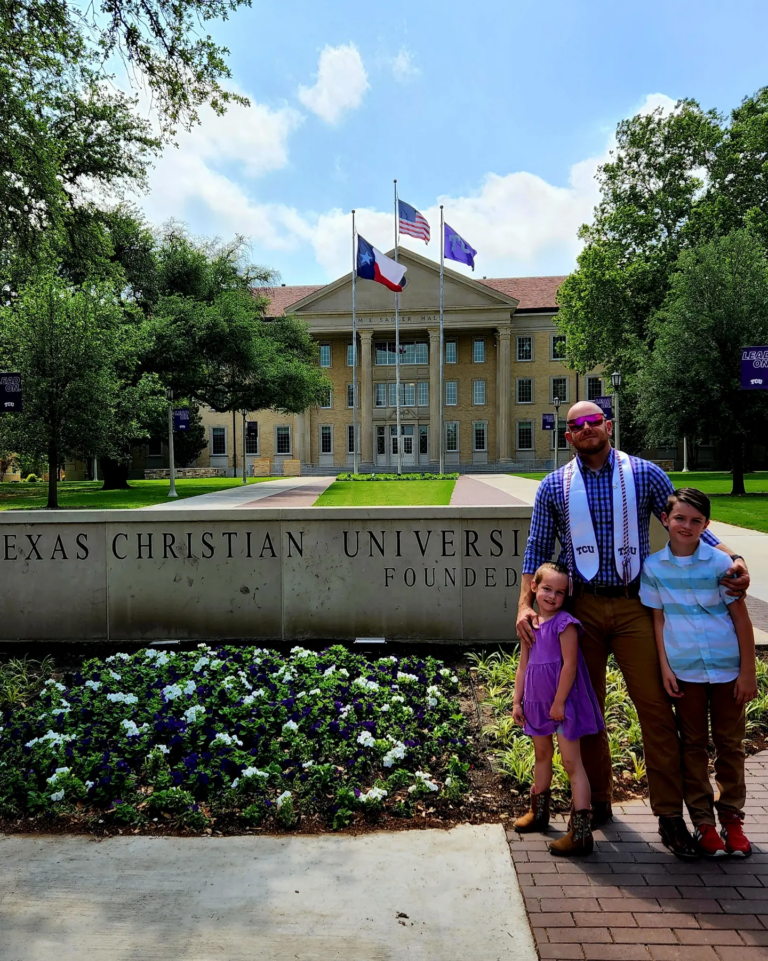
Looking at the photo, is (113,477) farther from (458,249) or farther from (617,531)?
(617,531)

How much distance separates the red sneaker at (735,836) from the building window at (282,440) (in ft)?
205

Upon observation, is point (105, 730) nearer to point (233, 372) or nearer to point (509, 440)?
point (233, 372)

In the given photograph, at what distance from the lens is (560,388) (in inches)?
2440

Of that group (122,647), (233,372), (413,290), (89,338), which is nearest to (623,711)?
(122,647)

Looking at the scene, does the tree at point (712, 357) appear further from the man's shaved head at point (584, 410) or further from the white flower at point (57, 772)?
the white flower at point (57, 772)

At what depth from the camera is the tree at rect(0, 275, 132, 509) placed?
71.5ft

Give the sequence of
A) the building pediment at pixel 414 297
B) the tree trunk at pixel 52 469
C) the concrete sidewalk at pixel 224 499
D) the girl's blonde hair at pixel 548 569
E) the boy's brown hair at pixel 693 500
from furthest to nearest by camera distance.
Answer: the building pediment at pixel 414 297, the tree trunk at pixel 52 469, the concrete sidewalk at pixel 224 499, the girl's blonde hair at pixel 548 569, the boy's brown hair at pixel 693 500

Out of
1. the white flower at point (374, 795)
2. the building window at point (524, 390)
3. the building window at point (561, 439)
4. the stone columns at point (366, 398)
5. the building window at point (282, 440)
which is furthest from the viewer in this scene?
the building window at point (282, 440)

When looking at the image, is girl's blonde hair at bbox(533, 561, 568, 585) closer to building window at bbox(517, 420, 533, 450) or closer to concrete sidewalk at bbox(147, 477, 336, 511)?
concrete sidewalk at bbox(147, 477, 336, 511)

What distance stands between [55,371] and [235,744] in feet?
67.0

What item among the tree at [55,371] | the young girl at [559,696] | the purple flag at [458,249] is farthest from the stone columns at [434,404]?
the young girl at [559,696]

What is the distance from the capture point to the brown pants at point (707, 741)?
319cm

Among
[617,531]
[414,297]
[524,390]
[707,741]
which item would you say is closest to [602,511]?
[617,531]

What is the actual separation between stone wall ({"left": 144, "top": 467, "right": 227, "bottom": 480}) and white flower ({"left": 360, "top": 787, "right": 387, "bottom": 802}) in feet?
188
